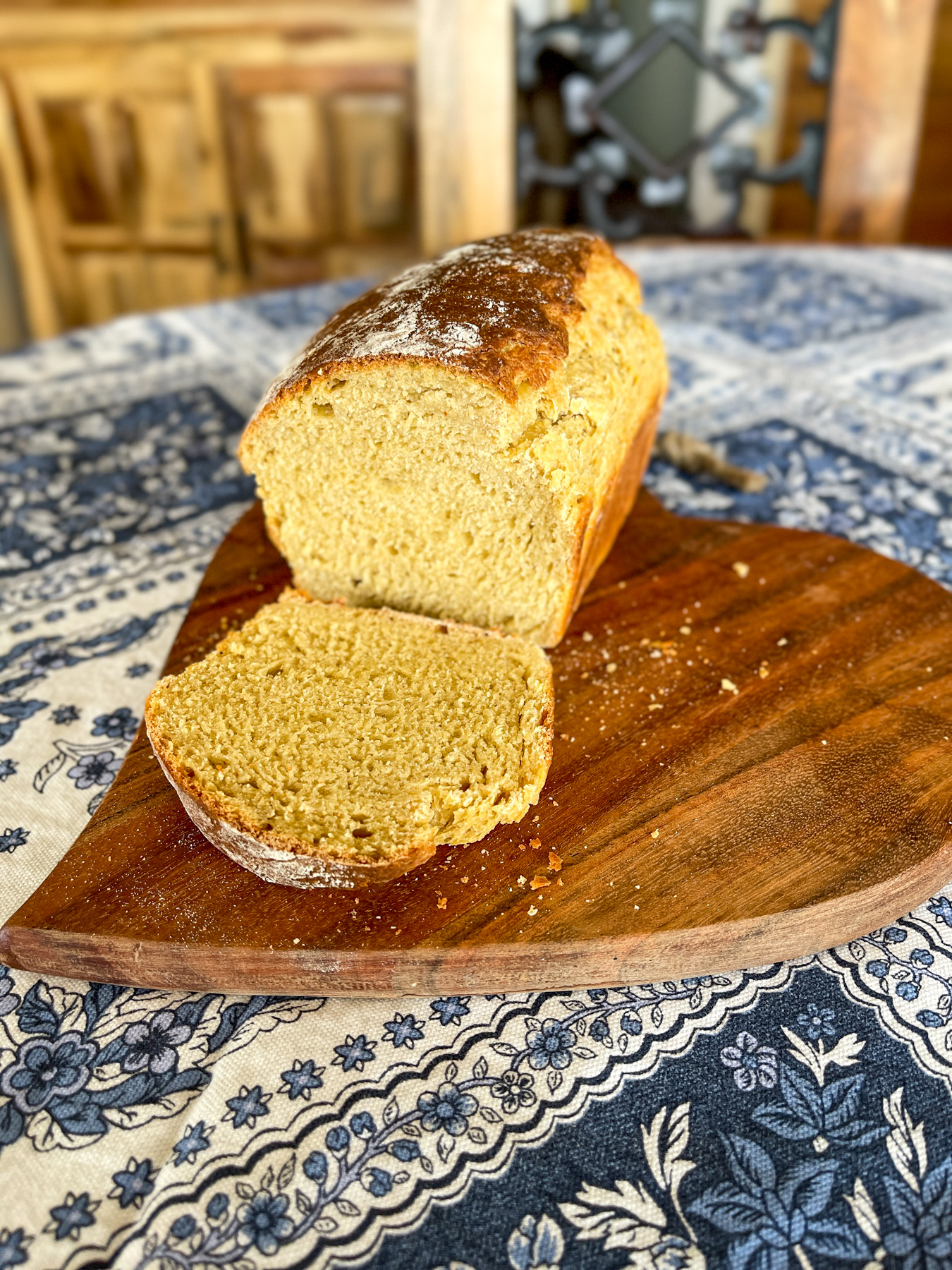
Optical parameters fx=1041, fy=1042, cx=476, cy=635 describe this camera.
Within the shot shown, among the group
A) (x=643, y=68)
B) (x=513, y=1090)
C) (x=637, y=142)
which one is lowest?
(x=513, y=1090)

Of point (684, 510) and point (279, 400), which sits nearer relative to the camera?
point (279, 400)

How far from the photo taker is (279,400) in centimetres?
191

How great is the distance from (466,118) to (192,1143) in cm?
381

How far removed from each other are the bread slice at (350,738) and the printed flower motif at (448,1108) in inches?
Result: 12.4

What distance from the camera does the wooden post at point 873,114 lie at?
3.83m

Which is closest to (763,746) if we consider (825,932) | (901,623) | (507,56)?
(825,932)

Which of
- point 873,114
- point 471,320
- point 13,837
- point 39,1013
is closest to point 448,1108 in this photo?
point 39,1013

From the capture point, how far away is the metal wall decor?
12.7ft

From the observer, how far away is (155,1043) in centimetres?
140

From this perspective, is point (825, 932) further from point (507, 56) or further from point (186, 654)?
point (507, 56)

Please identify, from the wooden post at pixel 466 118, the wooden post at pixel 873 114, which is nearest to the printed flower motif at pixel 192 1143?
the wooden post at pixel 466 118

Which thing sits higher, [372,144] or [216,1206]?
[372,144]

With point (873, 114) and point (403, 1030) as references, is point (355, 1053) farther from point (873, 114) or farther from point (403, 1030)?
point (873, 114)

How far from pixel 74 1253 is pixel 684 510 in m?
2.02
